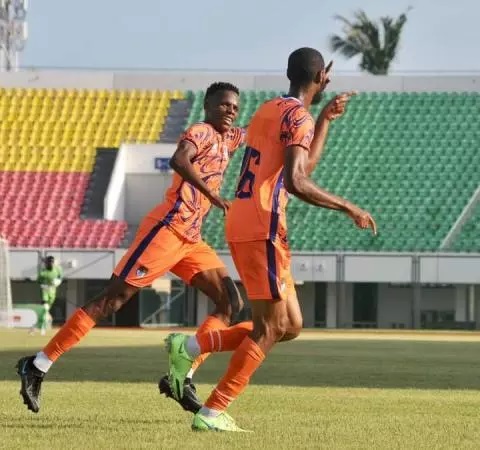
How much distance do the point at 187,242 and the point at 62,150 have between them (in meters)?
40.4

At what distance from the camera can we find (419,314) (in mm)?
44031

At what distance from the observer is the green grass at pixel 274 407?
27.2 ft

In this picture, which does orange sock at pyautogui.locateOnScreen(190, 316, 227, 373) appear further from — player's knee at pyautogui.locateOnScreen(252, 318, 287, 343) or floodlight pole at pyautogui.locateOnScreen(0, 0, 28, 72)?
floodlight pole at pyautogui.locateOnScreen(0, 0, 28, 72)

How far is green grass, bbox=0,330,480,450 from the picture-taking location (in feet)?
27.2

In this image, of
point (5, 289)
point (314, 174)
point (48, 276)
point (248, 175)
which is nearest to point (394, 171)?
point (314, 174)

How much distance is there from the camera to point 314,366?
60.2ft

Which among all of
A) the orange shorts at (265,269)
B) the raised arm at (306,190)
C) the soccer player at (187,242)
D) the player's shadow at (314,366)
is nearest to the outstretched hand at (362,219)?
the raised arm at (306,190)

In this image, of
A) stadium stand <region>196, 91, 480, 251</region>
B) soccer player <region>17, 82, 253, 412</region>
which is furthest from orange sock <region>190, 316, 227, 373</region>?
stadium stand <region>196, 91, 480, 251</region>

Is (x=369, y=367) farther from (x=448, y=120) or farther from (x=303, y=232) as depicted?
(x=448, y=120)

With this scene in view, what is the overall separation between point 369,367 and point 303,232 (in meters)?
28.3

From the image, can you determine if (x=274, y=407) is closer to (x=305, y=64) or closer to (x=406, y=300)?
(x=305, y=64)

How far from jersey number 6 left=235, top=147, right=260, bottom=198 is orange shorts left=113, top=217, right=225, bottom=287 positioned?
181 cm

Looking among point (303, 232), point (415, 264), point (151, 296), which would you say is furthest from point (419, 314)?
point (151, 296)

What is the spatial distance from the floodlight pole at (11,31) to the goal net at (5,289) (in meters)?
13.9
